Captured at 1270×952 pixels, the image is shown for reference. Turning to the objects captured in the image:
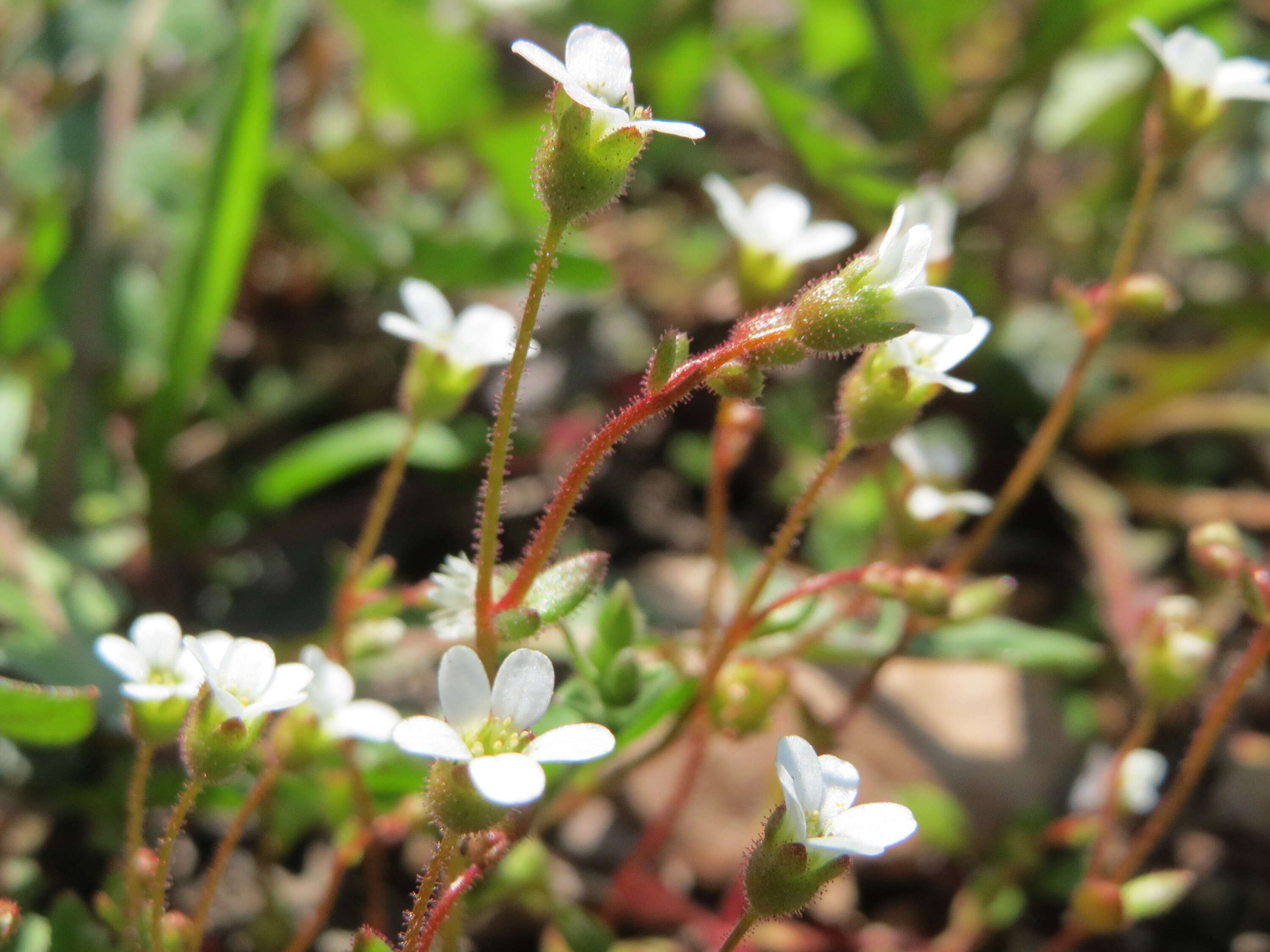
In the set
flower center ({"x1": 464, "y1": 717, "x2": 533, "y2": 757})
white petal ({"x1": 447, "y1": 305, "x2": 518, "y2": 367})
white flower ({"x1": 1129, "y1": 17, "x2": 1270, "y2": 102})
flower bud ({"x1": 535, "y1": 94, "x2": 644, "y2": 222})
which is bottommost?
flower center ({"x1": 464, "y1": 717, "x2": 533, "y2": 757})

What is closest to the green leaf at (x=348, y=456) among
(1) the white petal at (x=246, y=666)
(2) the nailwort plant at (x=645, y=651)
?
(2) the nailwort plant at (x=645, y=651)

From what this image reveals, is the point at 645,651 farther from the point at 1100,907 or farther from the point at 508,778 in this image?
the point at 508,778

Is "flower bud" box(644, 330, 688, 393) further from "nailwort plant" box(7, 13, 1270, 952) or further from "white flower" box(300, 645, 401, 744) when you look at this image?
"white flower" box(300, 645, 401, 744)

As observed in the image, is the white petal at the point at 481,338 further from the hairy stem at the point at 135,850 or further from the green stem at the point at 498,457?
the hairy stem at the point at 135,850

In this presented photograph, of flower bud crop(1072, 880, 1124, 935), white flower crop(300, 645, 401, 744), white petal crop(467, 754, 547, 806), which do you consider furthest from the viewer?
flower bud crop(1072, 880, 1124, 935)

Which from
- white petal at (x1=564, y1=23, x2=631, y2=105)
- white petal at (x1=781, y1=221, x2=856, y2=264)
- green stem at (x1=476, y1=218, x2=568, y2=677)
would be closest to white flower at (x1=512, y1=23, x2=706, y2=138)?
white petal at (x1=564, y1=23, x2=631, y2=105)

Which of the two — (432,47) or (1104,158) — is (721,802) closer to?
(432,47)

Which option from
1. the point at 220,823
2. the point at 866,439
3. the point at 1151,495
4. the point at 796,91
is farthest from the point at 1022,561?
the point at 220,823
